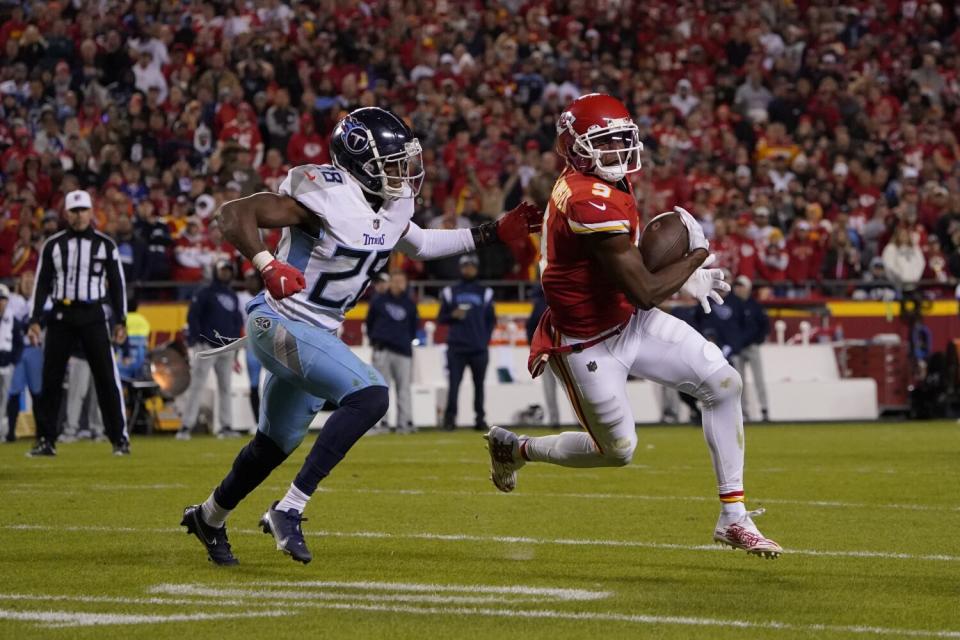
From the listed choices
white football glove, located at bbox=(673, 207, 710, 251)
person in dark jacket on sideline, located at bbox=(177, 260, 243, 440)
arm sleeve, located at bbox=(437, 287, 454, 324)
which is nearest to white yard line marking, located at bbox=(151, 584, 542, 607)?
white football glove, located at bbox=(673, 207, 710, 251)

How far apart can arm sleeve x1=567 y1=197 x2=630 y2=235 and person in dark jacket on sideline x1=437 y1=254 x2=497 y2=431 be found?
32.4 feet

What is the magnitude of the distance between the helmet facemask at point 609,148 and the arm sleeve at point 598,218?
0.74 ft

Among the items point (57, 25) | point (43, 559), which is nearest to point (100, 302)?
point (43, 559)

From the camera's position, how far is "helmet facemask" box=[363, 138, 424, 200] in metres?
5.62

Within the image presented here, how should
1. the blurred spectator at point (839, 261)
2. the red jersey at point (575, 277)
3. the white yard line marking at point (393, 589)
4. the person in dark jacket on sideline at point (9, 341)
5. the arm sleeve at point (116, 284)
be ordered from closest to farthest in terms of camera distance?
the white yard line marking at point (393, 589), the red jersey at point (575, 277), the arm sleeve at point (116, 284), the person in dark jacket on sideline at point (9, 341), the blurred spectator at point (839, 261)

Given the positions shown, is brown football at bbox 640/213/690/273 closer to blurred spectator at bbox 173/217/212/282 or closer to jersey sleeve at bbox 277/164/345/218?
jersey sleeve at bbox 277/164/345/218

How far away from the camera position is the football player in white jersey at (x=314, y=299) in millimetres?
5367

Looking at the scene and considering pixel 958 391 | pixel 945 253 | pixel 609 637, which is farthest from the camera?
pixel 945 253

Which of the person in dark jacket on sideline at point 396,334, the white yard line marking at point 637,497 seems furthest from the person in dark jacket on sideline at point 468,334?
the white yard line marking at point 637,497

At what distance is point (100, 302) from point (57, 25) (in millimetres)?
8742

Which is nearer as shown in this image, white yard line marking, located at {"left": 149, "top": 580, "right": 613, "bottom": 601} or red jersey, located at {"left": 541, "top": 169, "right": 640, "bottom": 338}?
white yard line marking, located at {"left": 149, "top": 580, "right": 613, "bottom": 601}

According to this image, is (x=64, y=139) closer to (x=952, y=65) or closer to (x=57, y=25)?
(x=57, y=25)

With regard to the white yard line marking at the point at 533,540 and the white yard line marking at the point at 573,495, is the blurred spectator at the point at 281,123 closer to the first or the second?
the white yard line marking at the point at 573,495

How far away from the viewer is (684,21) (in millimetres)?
22234
